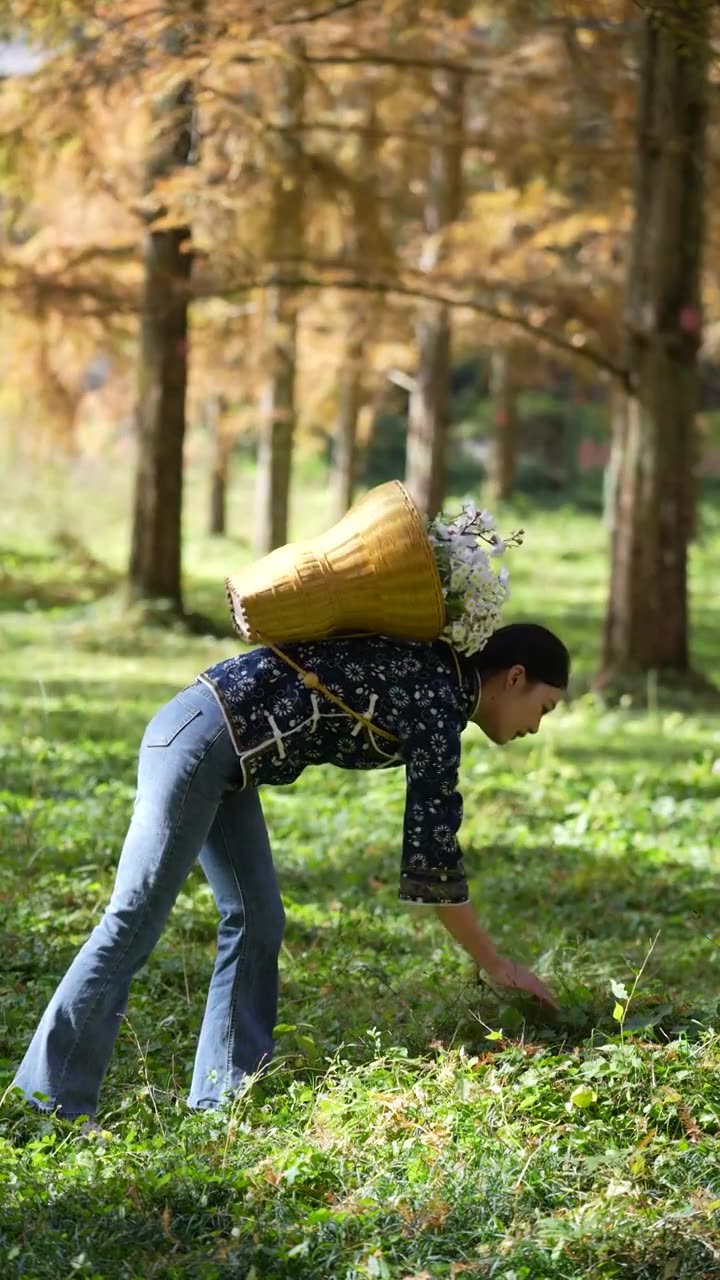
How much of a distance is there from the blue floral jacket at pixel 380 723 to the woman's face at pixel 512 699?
0.17m

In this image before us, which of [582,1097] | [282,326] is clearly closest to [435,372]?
[282,326]

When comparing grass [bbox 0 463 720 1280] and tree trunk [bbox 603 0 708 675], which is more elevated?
tree trunk [bbox 603 0 708 675]

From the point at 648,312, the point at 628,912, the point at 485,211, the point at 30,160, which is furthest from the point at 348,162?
the point at 628,912

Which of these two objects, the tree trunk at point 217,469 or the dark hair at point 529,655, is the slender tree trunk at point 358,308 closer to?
the tree trunk at point 217,469

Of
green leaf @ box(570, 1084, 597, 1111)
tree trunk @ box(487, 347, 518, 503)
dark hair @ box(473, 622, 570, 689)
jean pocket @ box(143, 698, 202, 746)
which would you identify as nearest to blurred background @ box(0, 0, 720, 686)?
tree trunk @ box(487, 347, 518, 503)

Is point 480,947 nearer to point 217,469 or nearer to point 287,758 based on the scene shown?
point 287,758

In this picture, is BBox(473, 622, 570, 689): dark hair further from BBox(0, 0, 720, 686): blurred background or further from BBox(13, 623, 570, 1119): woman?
BBox(0, 0, 720, 686): blurred background

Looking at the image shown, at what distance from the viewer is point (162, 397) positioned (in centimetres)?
1480

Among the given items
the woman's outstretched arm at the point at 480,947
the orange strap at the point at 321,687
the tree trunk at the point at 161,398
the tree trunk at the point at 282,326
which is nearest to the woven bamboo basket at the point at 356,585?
the orange strap at the point at 321,687

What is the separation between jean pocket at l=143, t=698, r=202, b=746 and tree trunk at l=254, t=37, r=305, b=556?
877 centimetres

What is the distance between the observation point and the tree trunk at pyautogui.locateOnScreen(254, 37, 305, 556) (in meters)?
14.5

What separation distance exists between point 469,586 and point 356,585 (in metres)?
0.31

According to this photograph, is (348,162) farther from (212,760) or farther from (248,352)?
(212,760)

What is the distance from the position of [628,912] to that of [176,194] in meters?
8.10
